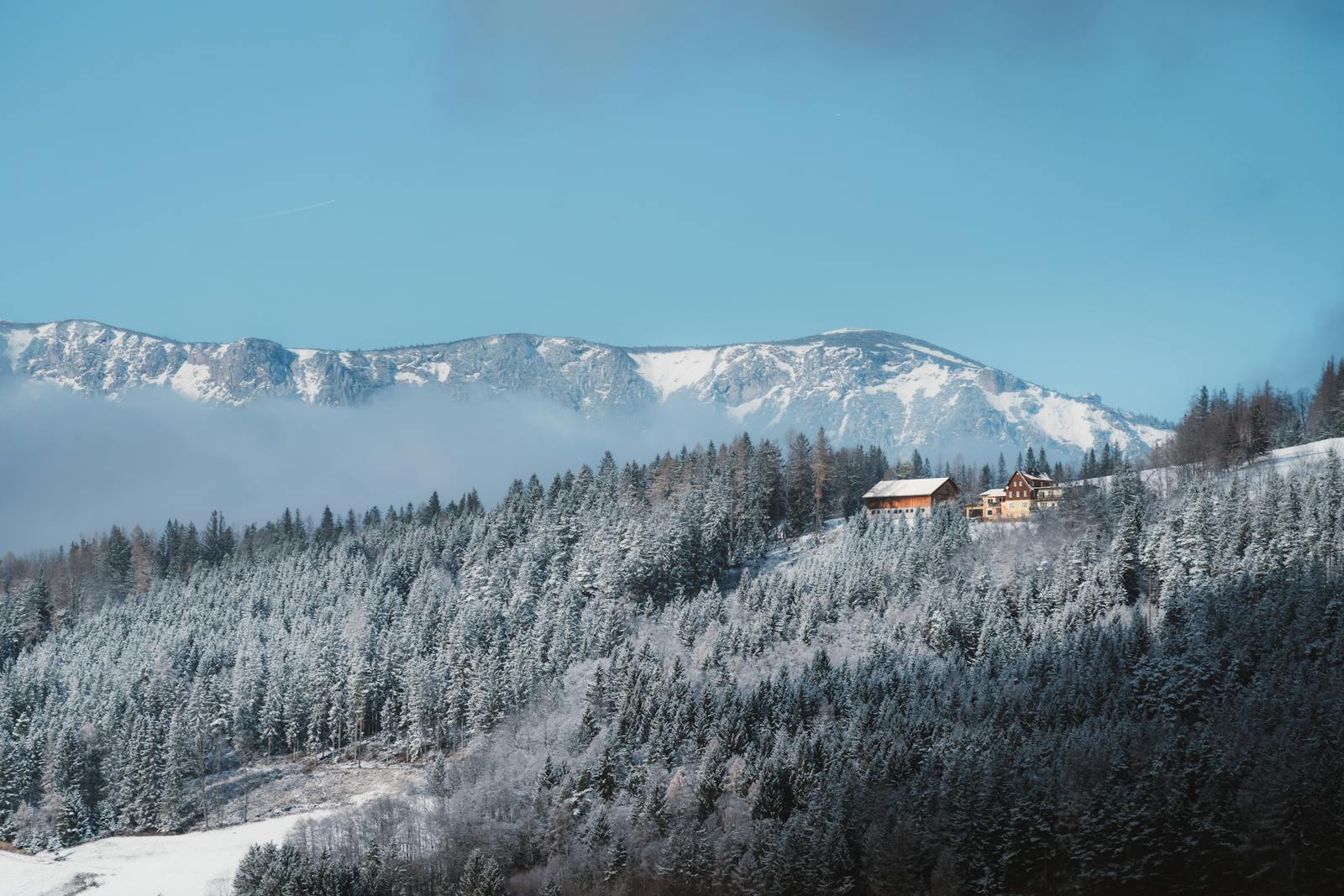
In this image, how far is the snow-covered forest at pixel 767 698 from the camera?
8219 centimetres

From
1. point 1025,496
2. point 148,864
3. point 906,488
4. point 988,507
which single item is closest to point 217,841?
point 148,864

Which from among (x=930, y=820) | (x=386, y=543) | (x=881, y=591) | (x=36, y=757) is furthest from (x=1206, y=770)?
(x=386, y=543)

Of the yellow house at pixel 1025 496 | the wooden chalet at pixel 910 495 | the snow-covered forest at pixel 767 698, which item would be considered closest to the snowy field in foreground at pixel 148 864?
the snow-covered forest at pixel 767 698

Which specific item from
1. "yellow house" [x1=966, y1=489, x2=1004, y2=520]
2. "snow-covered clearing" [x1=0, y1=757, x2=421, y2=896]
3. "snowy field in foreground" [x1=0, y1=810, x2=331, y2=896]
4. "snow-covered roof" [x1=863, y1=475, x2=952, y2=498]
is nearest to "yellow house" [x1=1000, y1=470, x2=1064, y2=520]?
"yellow house" [x1=966, y1=489, x2=1004, y2=520]

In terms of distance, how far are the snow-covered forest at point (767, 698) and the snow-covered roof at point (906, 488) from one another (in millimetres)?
7091

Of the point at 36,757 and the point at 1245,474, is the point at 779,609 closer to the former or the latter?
the point at 1245,474

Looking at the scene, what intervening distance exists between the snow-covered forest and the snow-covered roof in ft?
23.3

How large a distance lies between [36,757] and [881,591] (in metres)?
106

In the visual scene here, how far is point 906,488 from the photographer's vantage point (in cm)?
16600

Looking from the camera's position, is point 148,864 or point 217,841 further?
point 217,841

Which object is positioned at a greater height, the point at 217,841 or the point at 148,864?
the point at 217,841

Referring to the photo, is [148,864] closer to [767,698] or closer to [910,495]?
[767,698]

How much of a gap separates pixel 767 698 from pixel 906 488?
6682 centimetres

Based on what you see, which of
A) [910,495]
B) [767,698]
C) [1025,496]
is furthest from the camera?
[910,495]
